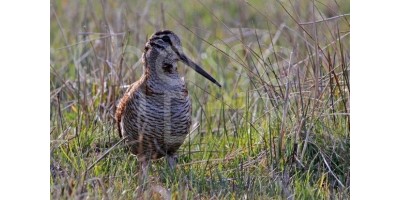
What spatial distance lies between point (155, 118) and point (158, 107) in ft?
0.24

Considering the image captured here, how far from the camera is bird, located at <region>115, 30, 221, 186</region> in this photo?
6.04 meters

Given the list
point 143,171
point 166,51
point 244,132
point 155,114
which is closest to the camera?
point 143,171

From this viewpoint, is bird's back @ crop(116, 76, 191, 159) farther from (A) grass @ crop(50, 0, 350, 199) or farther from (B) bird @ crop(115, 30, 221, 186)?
(A) grass @ crop(50, 0, 350, 199)

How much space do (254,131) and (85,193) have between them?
1540mm

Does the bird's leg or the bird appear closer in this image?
the bird's leg

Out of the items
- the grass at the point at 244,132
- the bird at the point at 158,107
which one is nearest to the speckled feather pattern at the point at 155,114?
the bird at the point at 158,107

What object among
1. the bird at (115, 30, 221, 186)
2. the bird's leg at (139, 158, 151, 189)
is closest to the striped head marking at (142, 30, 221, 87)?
the bird at (115, 30, 221, 186)

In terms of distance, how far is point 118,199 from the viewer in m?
5.32

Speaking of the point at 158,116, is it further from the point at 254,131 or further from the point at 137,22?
the point at 137,22

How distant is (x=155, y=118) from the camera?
19.7ft

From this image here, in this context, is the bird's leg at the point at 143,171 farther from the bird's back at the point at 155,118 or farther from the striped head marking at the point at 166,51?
the striped head marking at the point at 166,51

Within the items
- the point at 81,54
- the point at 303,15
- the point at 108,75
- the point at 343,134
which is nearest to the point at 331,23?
the point at 303,15

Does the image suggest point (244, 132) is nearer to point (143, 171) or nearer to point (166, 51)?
point (166, 51)

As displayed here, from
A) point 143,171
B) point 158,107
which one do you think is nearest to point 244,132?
point 158,107
